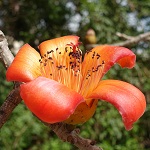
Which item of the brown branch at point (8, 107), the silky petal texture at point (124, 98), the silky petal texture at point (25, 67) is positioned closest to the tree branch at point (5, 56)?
the silky petal texture at point (25, 67)

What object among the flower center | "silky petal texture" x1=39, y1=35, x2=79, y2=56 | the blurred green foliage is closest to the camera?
the flower center

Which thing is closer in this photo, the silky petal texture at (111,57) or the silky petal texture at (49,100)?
the silky petal texture at (49,100)

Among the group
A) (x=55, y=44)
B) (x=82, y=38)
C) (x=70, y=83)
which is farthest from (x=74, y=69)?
(x=82, y=38)

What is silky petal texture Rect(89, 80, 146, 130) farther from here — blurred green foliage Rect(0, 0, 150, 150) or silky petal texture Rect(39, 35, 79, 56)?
blurred green foliage Rect(0, 0, 150, 150)

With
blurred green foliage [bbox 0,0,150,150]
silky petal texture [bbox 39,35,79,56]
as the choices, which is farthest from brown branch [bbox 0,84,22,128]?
blurred green foliage [bbox 0,0,150,150]

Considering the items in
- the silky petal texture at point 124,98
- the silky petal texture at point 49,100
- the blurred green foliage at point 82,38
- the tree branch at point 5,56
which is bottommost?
the blurred green foliage at point 82,38

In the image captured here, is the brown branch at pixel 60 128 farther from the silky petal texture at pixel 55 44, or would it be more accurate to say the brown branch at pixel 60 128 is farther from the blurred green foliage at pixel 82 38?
the blurred green foliage at pixel 82 38

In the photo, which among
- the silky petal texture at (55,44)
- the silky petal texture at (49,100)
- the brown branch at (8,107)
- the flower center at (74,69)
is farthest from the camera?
the silky petal texture at (55,44)
